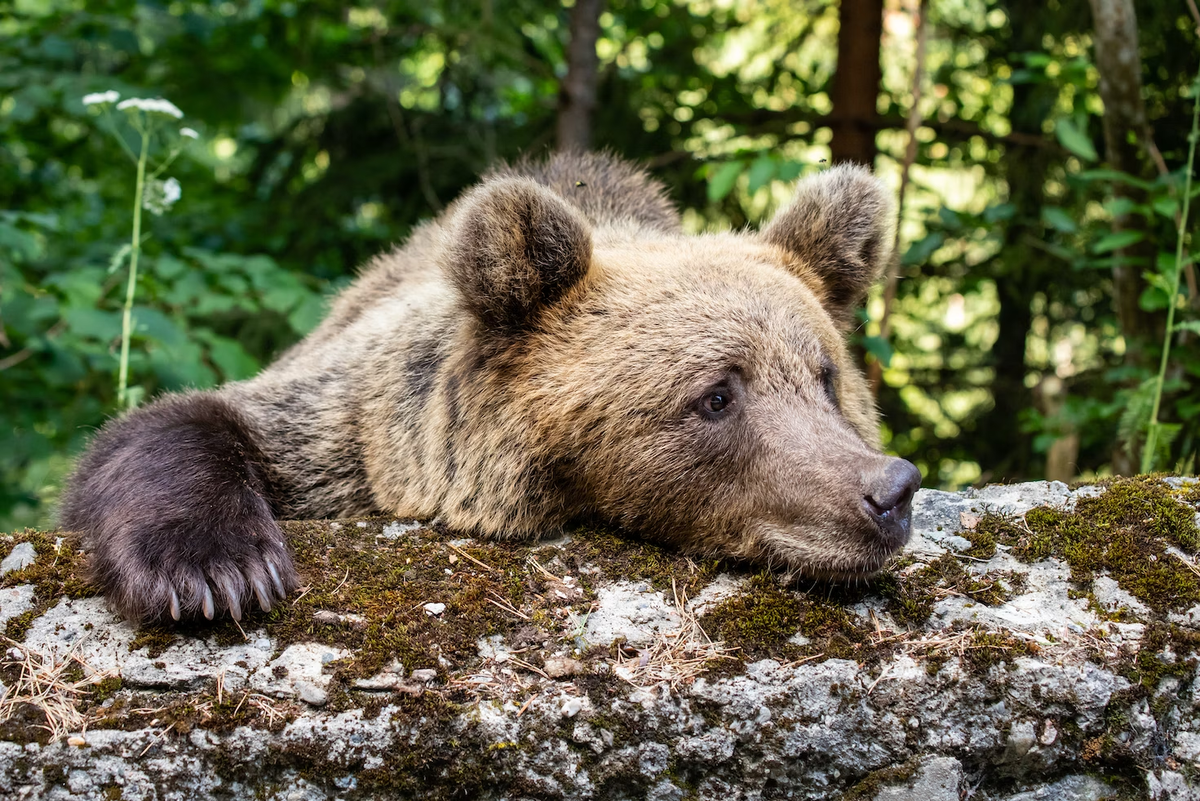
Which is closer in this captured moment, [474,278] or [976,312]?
[474,278]

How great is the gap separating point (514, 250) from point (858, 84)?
615 cm

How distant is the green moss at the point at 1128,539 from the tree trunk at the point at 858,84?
→ 229 inches

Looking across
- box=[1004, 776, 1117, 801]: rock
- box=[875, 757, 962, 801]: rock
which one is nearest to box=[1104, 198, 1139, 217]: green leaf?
box=[1004, 776, 1117, 801]: rock

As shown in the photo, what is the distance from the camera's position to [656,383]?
380cm

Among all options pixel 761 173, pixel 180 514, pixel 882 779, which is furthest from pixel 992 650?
pixel 761 173

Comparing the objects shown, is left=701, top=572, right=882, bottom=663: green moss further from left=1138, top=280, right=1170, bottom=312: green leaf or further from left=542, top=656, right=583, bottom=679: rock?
left=1138, top=280, right=1170, bottom=312: green leaf

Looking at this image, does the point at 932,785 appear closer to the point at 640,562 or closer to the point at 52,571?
the point at 640,562

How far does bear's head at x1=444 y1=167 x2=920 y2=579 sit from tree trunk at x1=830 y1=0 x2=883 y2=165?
17.1 ft

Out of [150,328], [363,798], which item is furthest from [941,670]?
[150,328]

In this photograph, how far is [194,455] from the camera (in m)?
4.03

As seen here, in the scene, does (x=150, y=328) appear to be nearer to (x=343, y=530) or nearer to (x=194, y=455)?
(x=194, y=455)

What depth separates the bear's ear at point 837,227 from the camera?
15.1 feet

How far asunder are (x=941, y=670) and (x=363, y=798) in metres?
1.74

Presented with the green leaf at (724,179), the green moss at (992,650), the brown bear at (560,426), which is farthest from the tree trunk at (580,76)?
the green moss at (992,650)
